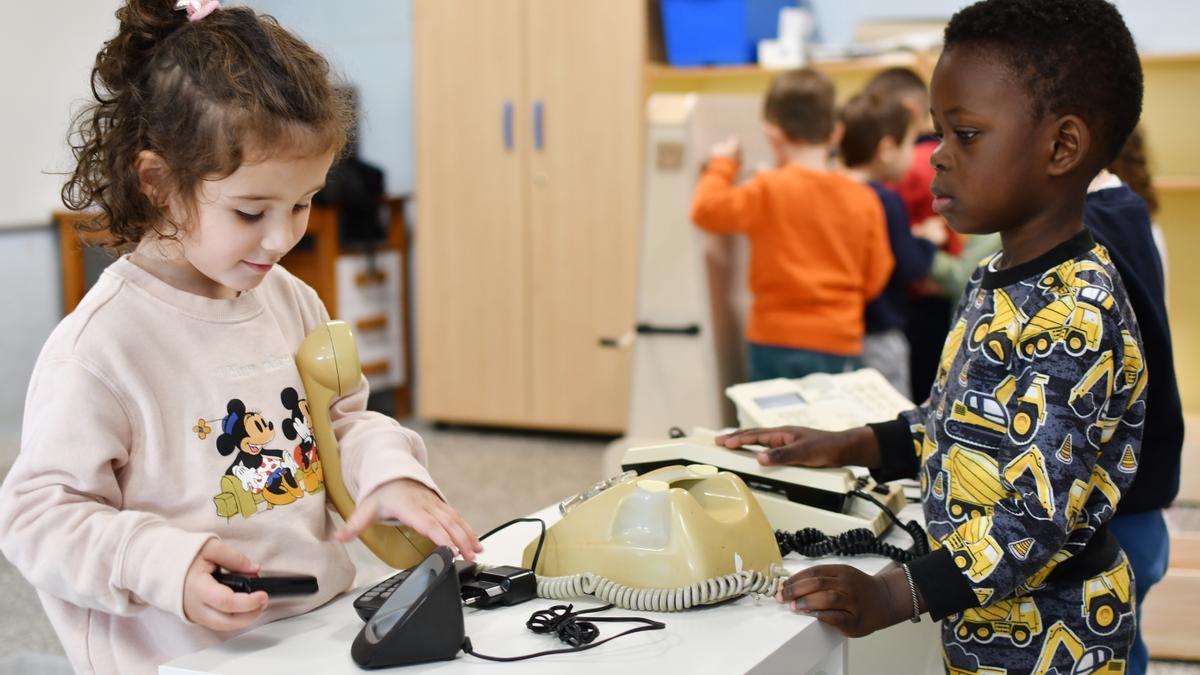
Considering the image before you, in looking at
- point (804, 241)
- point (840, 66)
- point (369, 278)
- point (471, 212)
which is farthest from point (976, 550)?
point (369, 278)

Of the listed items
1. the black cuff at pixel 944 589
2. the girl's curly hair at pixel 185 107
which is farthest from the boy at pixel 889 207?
the girl's curly hair at pixel 185 107

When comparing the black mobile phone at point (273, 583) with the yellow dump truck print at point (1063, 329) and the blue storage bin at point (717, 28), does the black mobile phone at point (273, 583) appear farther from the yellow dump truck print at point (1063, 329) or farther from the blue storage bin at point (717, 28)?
the blue storage bin at point (717, 28)

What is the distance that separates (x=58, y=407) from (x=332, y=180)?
3664 millimetres

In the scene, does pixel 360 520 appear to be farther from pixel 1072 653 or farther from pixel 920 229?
pixel 920 229

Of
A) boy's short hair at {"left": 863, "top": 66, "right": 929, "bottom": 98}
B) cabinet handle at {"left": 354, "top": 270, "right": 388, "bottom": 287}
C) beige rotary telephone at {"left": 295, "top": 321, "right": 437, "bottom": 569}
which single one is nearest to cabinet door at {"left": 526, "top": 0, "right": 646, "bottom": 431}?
cabinet handle at {"left": 354, "top": 270, "right": 388, "bottom": 287}

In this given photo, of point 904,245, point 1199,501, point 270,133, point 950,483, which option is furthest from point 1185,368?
point 270,133

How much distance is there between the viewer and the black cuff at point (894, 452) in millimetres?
1457

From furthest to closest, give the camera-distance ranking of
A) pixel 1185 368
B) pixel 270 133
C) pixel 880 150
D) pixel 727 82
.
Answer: pixel 727 82
pixel 1185 368
pixel 880 150
pixel 270 133

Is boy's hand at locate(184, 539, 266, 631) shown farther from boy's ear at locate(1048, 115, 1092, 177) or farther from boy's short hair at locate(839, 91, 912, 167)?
boy's short hair at locate(839, 91, 912, 167)

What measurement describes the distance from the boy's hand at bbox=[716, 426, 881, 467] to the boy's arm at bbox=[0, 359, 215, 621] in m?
0.67

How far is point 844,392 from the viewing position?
1.77 m

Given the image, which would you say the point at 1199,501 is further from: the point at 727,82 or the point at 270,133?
the point at 270,133

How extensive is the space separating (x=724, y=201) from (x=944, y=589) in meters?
1.87

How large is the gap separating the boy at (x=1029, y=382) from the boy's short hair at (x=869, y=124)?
2089 millimetres
